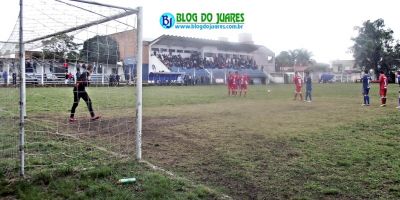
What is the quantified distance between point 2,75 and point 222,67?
43337 mm

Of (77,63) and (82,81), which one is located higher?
(77,63)

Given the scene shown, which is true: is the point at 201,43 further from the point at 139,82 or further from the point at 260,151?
the point at 139,82

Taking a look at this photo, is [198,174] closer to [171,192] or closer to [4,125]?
[171,192]

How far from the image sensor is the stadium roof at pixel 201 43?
51.0 meters

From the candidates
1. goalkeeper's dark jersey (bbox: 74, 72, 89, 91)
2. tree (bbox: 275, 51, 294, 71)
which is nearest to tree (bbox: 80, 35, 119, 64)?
goalkeeper's dark jersey (bbox: 74, 72, 89, 91)

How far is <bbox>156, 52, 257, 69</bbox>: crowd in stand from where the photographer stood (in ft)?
166

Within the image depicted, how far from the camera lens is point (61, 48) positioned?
827cm

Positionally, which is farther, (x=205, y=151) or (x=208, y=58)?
(x=208, y=58)

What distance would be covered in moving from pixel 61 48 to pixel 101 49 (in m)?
1.84

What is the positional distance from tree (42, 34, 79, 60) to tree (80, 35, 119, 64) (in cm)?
42

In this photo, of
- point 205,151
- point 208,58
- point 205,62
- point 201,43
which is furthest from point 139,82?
point 201,43

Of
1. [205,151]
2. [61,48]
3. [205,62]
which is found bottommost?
[205,151]

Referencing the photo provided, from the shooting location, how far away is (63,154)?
21.6ft

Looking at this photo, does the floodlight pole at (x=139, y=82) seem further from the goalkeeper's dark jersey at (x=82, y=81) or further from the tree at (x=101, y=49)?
the goalkeeper's dark jersey at (x=82, y=81)
